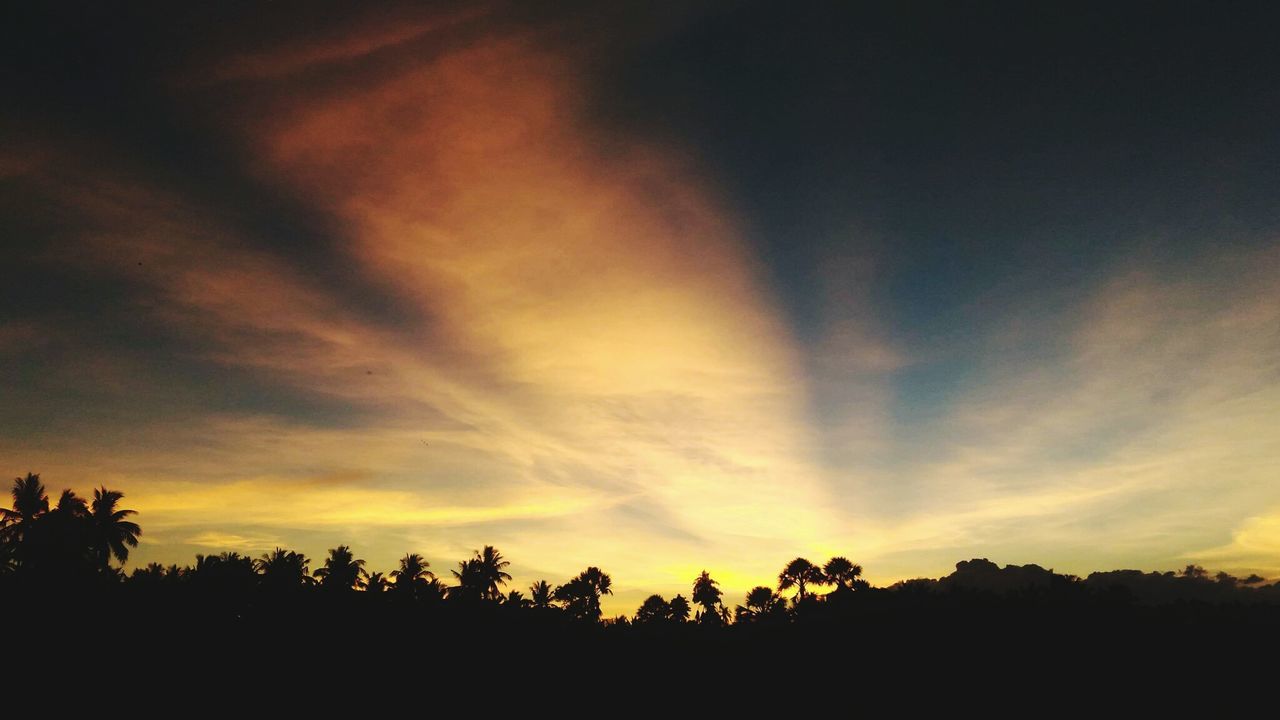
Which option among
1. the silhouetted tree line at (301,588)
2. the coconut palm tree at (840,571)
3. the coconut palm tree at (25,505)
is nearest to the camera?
the silhouetted tree line at (301,588)

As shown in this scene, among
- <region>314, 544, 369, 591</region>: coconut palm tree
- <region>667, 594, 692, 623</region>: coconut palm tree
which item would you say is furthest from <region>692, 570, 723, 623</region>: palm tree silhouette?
<region>314, 544, 369, 591</region>: coconut palm tree

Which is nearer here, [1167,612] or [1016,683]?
[1016,683]

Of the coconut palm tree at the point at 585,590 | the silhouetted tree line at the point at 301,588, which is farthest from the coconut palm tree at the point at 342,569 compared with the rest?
the coconut palm tree at the point at 585,590

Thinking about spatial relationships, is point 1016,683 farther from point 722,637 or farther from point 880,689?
point 722,637

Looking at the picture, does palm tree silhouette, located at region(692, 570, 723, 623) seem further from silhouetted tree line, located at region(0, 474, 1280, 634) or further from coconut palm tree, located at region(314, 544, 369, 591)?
coconut palm tree, located at region(314, 544, 369, 591)

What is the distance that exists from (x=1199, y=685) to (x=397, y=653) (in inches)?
1116

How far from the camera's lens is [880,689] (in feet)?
73.1

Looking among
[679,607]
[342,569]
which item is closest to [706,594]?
[679,607]

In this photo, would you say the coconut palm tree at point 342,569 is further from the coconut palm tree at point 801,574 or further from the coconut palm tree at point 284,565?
the coconut palm tree at point 801,574

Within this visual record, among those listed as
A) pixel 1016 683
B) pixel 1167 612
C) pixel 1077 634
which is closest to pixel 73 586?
pixel 1016 683

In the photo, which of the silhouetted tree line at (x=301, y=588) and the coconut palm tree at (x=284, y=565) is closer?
the silhouetted tree line at (x=301, y=588)

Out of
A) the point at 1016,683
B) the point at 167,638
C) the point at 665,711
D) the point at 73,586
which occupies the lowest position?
the point at 665,711

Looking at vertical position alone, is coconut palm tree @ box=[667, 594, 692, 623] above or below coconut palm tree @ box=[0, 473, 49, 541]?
below

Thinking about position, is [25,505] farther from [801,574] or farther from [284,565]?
[801,574]
